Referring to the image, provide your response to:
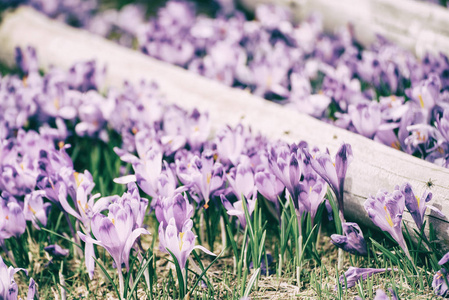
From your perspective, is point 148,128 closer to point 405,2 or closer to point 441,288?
point 441,288

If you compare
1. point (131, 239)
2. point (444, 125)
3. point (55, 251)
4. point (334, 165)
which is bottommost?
point (55, 251)

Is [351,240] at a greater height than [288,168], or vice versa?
[288,168]

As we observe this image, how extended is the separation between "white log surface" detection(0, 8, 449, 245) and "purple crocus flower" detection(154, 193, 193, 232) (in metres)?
0.56

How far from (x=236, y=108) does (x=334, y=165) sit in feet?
2.69

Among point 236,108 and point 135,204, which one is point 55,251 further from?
point 236,108

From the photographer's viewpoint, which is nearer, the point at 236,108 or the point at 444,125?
the point at 444,125

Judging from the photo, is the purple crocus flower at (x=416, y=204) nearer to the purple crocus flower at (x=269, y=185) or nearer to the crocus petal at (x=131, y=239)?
the purple crocus flower at (x=269, y=185)

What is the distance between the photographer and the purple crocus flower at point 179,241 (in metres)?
1.34

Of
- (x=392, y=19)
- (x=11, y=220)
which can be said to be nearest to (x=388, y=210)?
(x=11, y=220)

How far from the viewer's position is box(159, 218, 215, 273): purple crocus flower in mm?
1338

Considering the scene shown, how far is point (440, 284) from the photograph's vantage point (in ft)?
4.44

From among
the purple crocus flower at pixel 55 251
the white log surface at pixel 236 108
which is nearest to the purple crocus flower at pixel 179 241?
the purple crocus flower at pixel 55 251

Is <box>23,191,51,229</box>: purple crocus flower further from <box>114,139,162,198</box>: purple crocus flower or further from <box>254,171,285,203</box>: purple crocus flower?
<box>254,171,285,203</box>: purple crocus flower

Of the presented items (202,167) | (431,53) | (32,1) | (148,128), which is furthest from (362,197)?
Result: (32,1)
